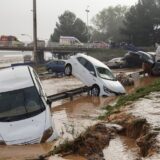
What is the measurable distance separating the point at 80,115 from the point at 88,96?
7.05m

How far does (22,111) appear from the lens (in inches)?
576

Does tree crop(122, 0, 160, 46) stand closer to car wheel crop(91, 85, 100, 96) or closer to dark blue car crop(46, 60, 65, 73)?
dark blue car crop(46, 60, 65, 73)

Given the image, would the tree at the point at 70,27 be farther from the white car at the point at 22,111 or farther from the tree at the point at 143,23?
the white car at the point at 22,111

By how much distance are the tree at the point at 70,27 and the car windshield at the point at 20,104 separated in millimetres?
90069

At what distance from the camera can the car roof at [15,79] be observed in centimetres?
1550

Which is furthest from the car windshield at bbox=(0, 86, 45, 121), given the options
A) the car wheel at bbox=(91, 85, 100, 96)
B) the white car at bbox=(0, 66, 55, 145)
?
the car wheel at bbox=(91, 85, 100, 96)

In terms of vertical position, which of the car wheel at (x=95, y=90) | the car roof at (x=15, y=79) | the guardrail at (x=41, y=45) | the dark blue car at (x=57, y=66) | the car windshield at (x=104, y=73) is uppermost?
A: the car roof at (x=15, y=79)

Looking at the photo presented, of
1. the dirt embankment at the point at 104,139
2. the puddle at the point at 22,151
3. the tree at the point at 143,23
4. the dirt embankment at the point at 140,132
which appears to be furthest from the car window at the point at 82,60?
the tree at the point at 143,23

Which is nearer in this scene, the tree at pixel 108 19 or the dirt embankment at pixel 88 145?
the dirt embankment at pixel 88 145

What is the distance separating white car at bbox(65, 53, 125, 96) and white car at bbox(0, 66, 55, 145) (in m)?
10.3

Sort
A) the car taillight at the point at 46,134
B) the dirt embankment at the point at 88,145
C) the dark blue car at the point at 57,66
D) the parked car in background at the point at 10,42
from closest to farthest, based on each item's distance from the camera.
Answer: the dirt embankment at the point at 88,145, the car taillight at the point at 46,134, the dark blue car at the point at 57,66, the parked car in background at the point at 10,42

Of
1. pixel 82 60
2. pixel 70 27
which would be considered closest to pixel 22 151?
pixel 82 60

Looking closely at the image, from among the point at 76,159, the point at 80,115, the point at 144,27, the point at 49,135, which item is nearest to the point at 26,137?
the point at 49,135

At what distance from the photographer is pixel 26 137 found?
1356 cm
